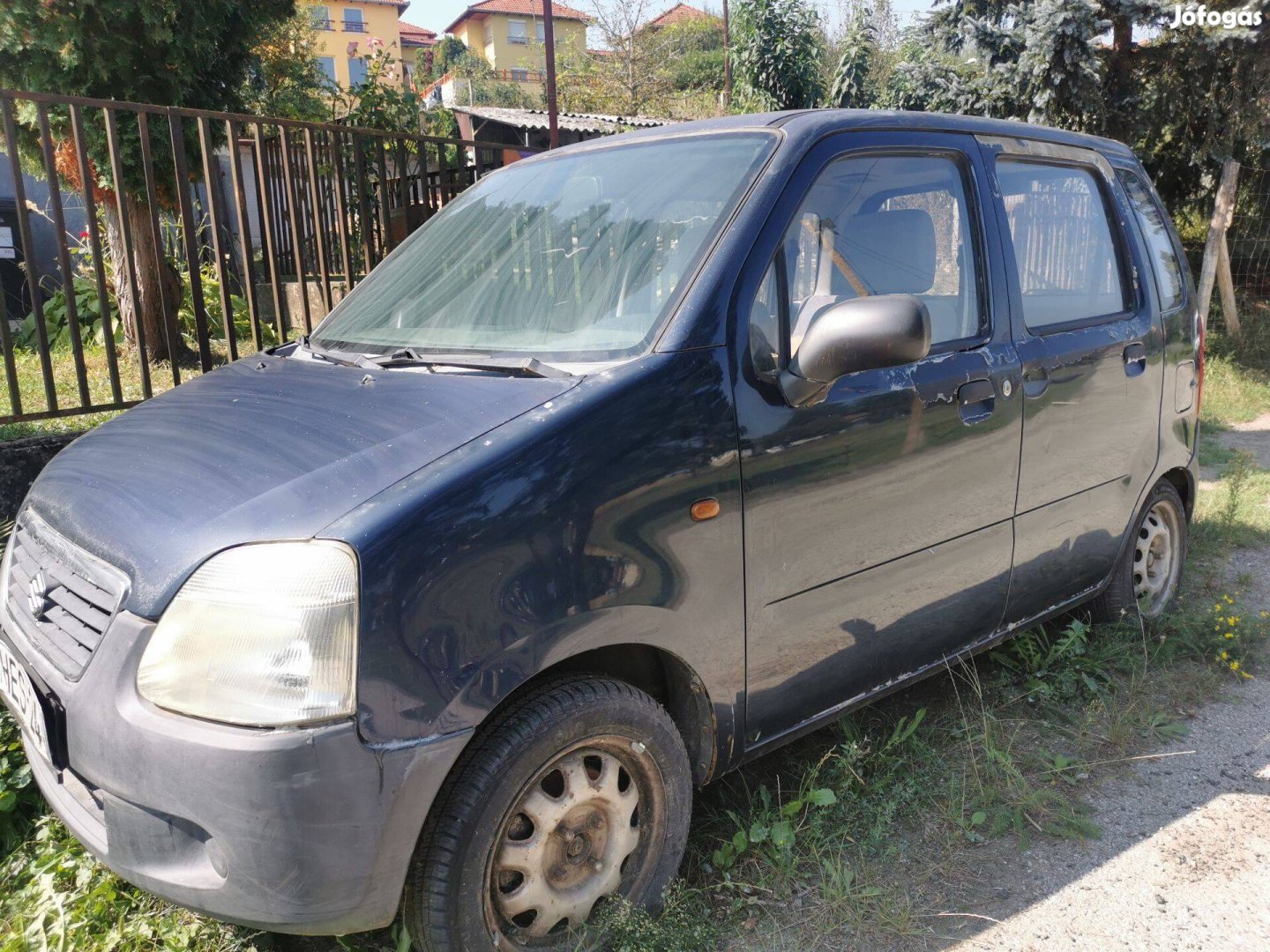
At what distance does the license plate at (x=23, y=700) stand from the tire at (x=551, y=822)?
0.83 meters

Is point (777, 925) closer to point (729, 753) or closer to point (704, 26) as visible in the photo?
point (729, 753)

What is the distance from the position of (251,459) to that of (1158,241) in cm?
351

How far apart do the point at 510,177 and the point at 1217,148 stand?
369 inches

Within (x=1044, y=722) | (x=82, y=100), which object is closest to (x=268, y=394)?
(x=82, y=100)

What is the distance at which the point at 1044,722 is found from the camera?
3.32m

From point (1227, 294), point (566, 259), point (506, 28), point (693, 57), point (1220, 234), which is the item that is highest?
point (506, 28)

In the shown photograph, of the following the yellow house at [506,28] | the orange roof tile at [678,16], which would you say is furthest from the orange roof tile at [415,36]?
the orange roof tile at [678,16]

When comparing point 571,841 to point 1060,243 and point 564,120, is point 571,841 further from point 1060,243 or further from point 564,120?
point 564,120

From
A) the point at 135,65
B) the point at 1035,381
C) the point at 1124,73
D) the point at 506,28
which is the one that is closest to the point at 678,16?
the point at 506,28

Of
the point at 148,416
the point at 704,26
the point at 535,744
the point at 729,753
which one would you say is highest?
the point at 704,26

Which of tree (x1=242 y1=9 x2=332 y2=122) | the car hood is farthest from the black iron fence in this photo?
tree (x1=242 y1=9 x2=332 y2=122)

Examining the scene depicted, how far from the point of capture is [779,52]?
57.5ft

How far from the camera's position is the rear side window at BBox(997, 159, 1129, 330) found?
3.15 meters

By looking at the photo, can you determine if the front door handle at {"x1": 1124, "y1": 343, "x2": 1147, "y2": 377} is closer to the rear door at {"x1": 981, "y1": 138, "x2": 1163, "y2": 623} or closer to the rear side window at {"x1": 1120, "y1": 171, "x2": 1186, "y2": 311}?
the rear door at {"x1": 981, "y1": 138, "x2": 1163, "y2": 623}
